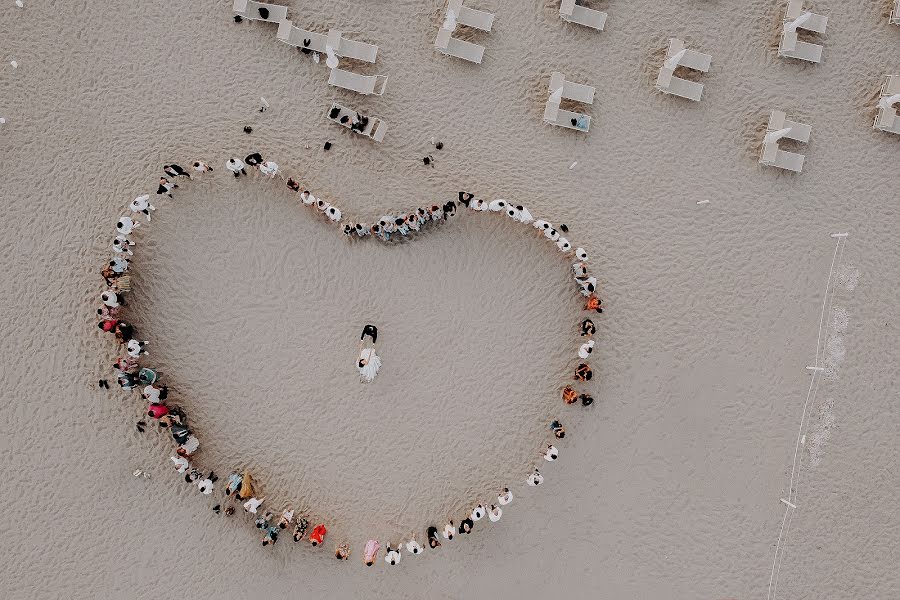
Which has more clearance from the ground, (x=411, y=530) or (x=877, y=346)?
(x=877, y=346)

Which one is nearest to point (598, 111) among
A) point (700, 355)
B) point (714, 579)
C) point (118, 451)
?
point (700, 355)

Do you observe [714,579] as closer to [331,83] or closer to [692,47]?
[692,47]

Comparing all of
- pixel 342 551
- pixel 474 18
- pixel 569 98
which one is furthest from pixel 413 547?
pixel 474 18

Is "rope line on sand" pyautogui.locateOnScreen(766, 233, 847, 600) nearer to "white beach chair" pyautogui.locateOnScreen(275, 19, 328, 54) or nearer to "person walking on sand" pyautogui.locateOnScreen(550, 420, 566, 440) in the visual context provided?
"person walking on sand" pyautogui.locateOnScreen(550, 420, 566, 440)

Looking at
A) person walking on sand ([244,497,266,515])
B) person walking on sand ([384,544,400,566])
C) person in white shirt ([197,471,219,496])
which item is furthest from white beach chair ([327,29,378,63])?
person walking on sand ([384,544,400,566])

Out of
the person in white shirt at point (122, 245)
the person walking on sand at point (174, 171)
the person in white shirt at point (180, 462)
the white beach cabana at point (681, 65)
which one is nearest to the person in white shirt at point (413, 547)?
the person in white shirt at point (180, 462)

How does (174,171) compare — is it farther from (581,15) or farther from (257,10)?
(581,15)
